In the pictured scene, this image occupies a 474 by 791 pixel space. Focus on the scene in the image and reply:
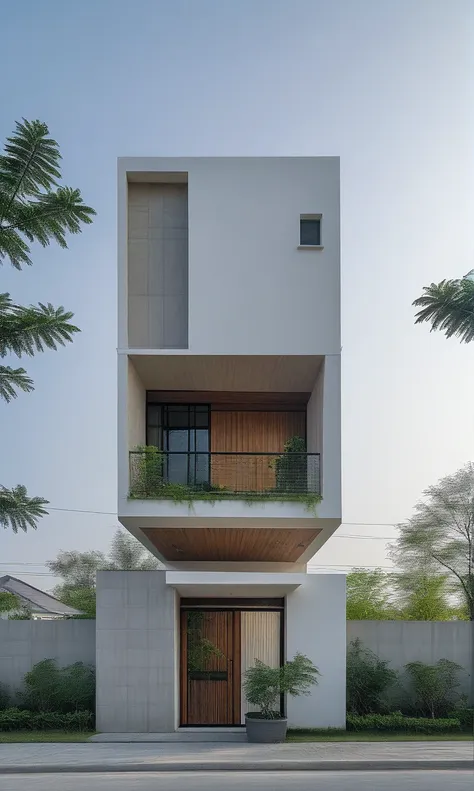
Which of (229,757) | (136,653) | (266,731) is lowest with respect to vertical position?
(266,731)

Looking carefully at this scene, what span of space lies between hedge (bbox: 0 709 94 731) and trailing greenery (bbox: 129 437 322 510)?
17.6 feet

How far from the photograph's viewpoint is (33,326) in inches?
766

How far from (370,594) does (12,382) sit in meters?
22.1

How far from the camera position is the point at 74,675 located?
18.3m

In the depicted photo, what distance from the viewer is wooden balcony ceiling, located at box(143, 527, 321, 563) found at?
53.5ft

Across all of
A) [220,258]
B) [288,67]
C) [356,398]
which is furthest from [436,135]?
[356,398]

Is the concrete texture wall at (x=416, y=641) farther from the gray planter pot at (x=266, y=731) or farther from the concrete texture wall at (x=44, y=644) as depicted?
the concrete texture wall at (x=44, y=644)

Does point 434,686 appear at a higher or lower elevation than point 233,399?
lower

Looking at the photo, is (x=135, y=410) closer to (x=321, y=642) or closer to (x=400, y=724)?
(x=321, y=642)

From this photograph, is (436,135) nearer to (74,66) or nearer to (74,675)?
(74,66)

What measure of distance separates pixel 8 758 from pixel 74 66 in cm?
1059

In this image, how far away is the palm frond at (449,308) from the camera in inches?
877

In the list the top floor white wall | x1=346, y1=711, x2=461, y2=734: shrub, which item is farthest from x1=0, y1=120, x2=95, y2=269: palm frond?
x1=346, y1=711, x2=461, y2=734: shrub

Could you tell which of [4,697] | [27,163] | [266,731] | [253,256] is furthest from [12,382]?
[266,731]
